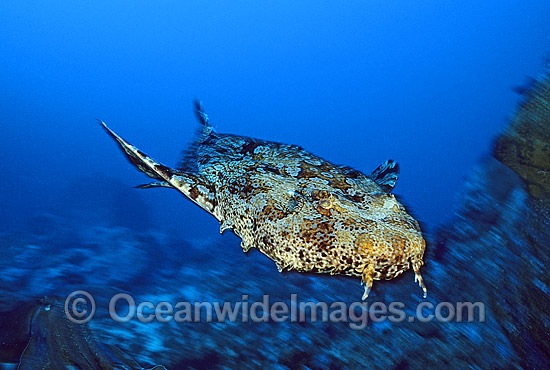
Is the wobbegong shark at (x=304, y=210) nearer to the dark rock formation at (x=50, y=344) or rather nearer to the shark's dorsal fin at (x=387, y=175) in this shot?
the shark's dorsal fin at (x=387, y=175)

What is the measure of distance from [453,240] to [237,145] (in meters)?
3.34

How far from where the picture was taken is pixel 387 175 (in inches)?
169

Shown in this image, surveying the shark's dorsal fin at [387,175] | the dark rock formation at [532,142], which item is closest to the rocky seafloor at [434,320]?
the dark rock formation at [532,142]

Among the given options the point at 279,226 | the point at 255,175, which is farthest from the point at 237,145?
the point at 279,226

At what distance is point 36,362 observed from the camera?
321cm

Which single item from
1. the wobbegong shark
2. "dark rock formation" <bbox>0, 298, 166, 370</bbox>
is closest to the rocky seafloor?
"dark rock formation" <bbox>0, 298, 166, 370</bbox>

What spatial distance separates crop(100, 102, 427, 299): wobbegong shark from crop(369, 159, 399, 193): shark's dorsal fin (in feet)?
0.22
